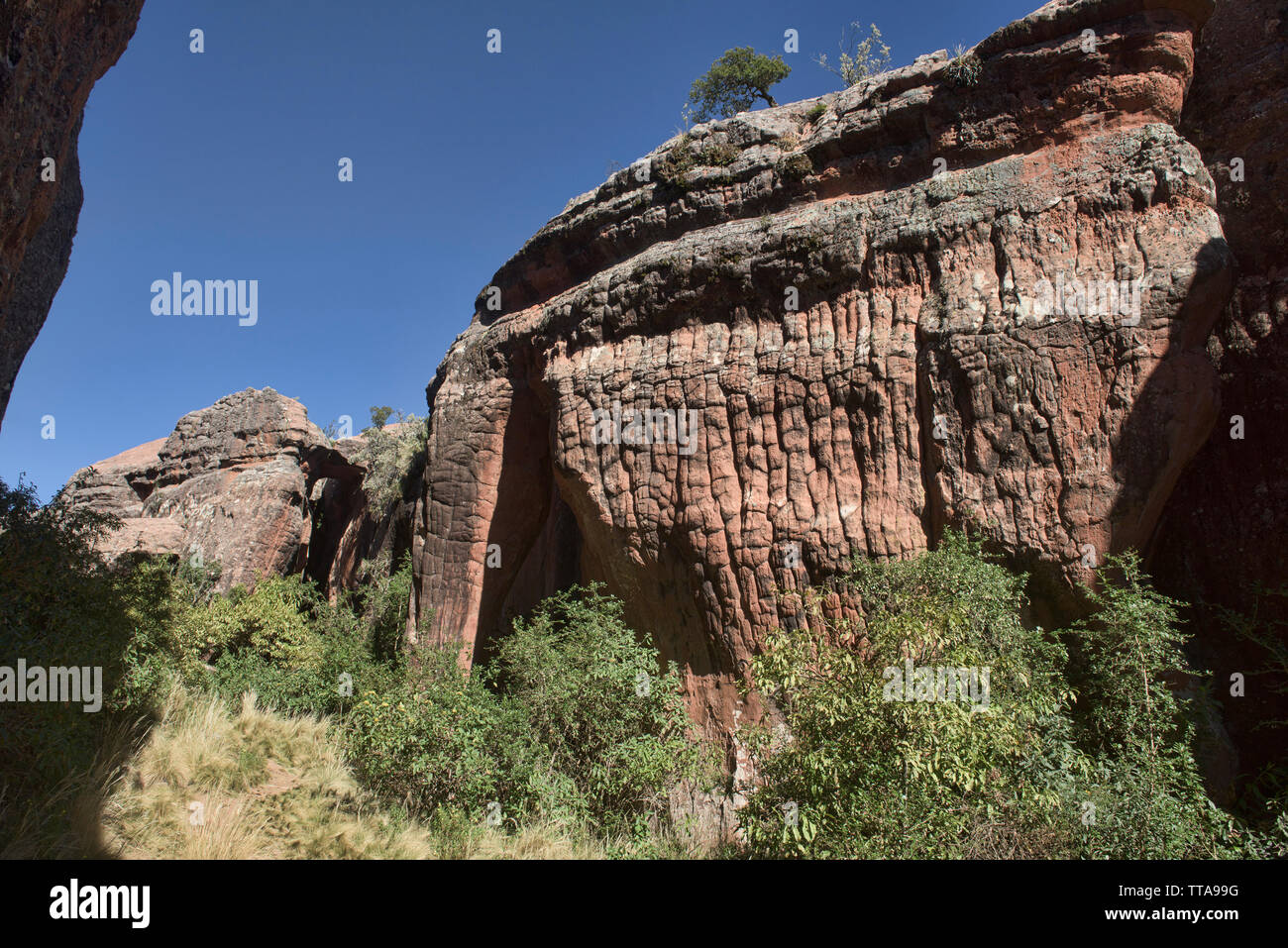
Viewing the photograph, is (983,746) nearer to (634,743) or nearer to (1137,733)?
(1137,733)

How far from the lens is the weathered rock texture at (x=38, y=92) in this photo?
192 inches

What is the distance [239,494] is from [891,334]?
1729 centimetres

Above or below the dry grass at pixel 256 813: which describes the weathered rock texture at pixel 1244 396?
above

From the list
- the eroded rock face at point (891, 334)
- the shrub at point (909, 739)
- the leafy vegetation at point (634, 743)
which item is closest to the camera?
the shrub at point (909, 739)

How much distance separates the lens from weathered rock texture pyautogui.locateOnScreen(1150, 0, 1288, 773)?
8969mm

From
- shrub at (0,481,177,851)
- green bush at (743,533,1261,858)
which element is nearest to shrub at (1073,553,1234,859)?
green bush at (743,533,1261,858)

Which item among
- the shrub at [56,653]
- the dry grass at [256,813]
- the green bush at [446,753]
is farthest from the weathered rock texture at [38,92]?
the green bush at [446,753]

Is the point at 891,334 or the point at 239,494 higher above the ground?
the point at 891,334

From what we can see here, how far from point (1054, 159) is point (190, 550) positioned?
62.7 ft

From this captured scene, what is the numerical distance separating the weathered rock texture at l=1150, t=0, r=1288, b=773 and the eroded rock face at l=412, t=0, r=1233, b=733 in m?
1.51

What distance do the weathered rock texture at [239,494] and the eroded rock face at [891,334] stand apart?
7.93 metres

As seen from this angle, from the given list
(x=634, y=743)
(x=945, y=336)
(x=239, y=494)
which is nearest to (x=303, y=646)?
(x=239, y=494)

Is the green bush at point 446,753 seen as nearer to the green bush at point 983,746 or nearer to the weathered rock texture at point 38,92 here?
the green bush at point 983,746

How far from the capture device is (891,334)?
33.5 feet
